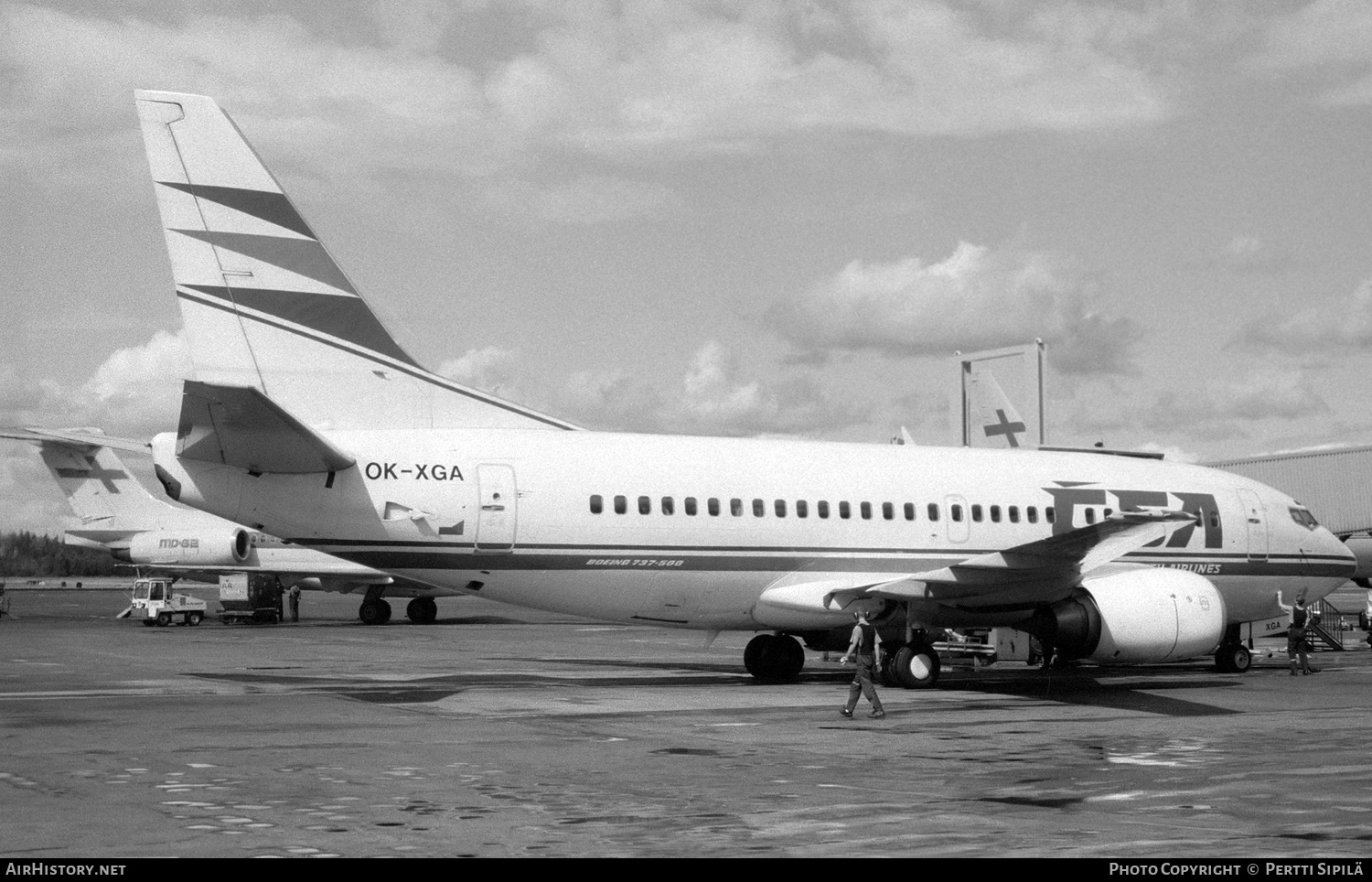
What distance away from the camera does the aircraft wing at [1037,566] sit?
21047 mm

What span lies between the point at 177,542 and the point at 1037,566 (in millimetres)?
41842

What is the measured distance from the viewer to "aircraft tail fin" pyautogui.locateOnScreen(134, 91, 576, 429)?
69.5 feet

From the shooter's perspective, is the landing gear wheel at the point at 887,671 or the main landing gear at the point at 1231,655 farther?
the main landing gear at the point at 1231,655

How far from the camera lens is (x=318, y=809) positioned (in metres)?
10.8

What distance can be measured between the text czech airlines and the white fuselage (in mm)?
26

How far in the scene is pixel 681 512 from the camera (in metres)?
23.0

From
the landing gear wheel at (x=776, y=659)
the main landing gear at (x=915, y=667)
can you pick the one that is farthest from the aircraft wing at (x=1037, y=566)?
the landing gear wheel at (x=776, y=659)

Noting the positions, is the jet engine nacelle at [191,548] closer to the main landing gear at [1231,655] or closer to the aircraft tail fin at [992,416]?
the aircraft tail fin at [992,416]

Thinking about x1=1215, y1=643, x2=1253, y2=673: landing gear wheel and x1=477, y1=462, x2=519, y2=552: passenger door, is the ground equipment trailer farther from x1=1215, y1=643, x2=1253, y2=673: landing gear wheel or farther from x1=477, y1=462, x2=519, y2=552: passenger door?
x1=1215, y1=643, x2=1253, y2=673: landing gear wheel

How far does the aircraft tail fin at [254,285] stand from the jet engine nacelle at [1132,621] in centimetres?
1075

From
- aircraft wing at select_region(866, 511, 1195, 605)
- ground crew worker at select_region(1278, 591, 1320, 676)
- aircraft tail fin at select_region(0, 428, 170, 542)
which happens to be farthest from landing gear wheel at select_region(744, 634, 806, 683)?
aircraft tail fin at select_region(0, 428, 170, 542)

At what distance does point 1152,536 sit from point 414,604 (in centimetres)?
3857

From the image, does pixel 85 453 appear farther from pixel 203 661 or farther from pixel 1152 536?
pixel 1152 536

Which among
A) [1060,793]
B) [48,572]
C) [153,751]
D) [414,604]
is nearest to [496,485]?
[153,751]
